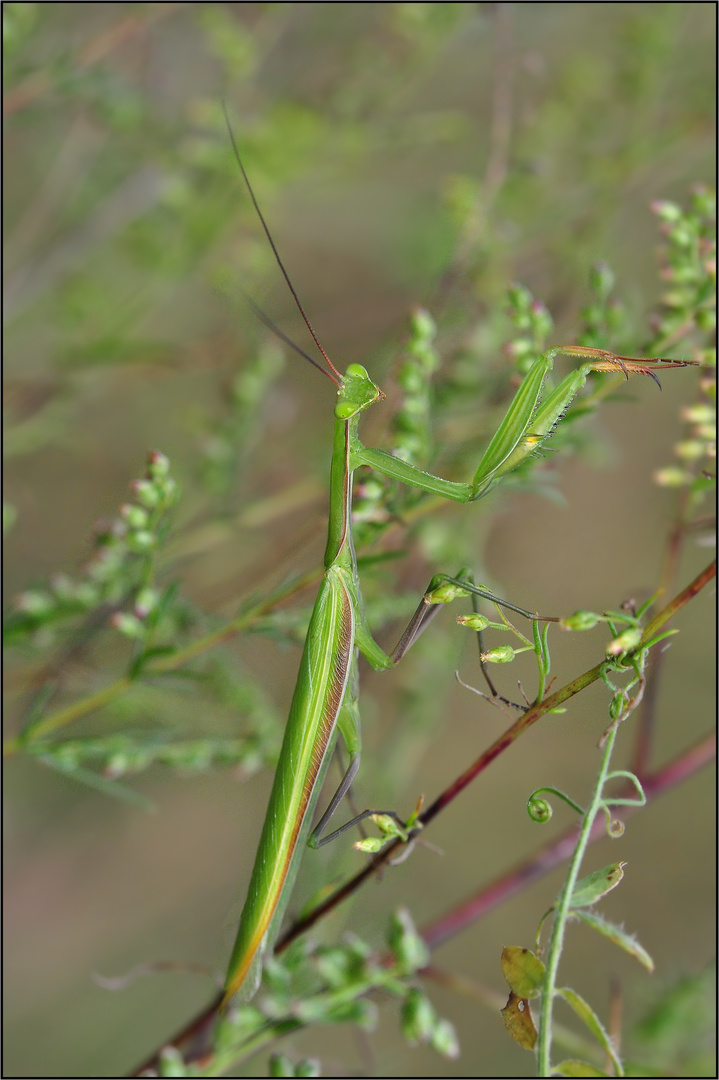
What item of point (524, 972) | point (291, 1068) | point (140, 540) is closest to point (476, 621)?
point (524, 972)

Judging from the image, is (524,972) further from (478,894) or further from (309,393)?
(309,393)

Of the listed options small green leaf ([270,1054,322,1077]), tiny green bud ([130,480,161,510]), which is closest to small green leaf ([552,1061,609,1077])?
small green leaf ([270,1054,322,1077])

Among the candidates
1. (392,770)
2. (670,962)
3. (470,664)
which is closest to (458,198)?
(470,664)

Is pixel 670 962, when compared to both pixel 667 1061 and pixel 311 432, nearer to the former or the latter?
pixel 667 1061

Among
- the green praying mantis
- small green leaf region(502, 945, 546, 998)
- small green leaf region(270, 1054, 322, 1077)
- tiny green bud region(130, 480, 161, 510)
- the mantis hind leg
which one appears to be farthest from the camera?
the mantis hind leg

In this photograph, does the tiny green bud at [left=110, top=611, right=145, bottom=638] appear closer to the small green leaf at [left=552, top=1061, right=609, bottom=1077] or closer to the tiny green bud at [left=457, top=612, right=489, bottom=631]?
the tiny green bud at [left=457, top=612, right=489, bottom=631]

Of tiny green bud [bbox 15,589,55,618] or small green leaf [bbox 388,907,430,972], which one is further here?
tiny green bud [bbox 15,589,55,618]

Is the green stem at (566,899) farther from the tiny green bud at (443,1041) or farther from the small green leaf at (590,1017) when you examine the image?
the tiny green bud at (443,1041)
